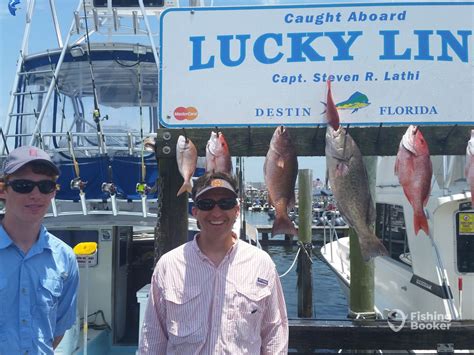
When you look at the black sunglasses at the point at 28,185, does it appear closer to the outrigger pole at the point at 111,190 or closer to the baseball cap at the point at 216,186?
the baseball cap at the point at 216,186

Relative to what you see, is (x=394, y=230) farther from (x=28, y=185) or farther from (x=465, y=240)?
(x=28, y=185)

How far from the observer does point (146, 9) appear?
8.10 m

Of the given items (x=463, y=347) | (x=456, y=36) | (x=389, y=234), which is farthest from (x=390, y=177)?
(x=456, y=36)

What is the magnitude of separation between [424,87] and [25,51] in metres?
7.20

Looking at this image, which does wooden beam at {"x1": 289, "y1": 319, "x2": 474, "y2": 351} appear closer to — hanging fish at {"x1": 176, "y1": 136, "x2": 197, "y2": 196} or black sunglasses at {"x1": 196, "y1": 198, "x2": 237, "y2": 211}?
hanging fish at {"x1": 176, "y1": 136, "x2": 197, "y2": 196}

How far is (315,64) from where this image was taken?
3.00 meters

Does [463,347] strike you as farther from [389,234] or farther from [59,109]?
[59,109]

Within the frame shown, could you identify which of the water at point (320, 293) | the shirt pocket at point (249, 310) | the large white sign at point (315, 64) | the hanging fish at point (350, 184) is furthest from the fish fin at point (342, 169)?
the water at point (320, 293)

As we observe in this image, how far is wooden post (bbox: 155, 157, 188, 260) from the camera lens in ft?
9.90

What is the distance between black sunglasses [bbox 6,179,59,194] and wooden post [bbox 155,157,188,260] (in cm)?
94

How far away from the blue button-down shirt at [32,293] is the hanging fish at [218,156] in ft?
2.94

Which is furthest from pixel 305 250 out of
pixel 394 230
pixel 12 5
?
pixel 12 5

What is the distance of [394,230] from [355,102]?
4.46 metres

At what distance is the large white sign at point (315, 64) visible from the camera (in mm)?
2973
